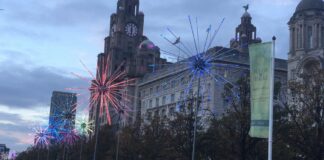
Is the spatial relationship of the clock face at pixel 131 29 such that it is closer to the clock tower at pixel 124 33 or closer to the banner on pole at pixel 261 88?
the clock tower at pixel 124 33

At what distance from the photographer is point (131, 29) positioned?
193 metres

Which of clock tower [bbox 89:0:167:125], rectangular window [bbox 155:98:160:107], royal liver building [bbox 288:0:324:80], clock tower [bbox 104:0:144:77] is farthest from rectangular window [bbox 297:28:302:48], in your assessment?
clock tower [bbox 104:0:144:77]

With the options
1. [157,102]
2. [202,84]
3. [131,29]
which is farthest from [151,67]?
[202,84]

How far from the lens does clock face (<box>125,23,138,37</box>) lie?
19175 centimetres

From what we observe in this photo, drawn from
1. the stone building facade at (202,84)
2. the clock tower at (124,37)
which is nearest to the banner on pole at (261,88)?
the stone building facade at (202,84)

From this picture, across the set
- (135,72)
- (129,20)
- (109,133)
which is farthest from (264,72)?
(129,20)

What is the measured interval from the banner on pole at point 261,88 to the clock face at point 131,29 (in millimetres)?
155452

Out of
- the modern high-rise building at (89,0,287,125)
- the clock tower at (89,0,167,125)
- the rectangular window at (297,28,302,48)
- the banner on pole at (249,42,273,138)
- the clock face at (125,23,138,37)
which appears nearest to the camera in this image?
the banner on pole at (249,42,273,138)

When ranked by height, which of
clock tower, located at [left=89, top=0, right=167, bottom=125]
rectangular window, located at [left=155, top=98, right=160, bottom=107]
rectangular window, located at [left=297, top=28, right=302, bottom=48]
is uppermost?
clock tower, located at [left=89, top=0, right=167, bottom=125]

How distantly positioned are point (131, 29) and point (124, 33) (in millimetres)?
4102

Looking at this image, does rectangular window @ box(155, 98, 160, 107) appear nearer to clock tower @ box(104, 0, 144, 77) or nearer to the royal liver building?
clock tower @ box(104, 0, 144, 77)

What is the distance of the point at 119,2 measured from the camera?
634 ft

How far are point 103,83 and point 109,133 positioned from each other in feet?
141

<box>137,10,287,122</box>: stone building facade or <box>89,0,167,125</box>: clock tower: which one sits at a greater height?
<box>89,0,167,125</box>: clock tower
